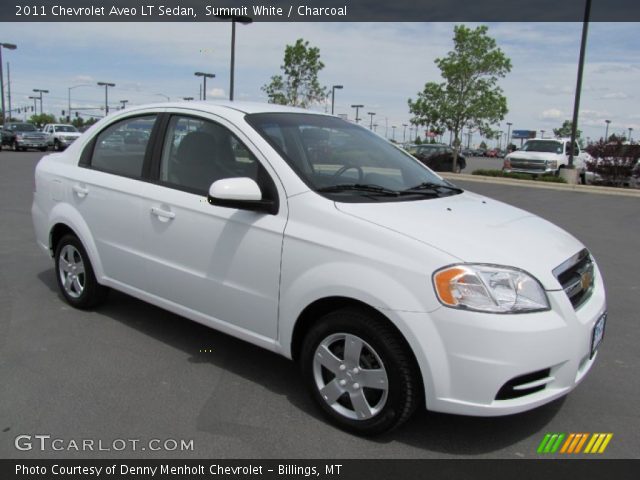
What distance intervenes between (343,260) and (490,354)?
0.84 metres

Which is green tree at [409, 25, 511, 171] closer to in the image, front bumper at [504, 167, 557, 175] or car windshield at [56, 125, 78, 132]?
front bumper at [504, 167, 557, 175]

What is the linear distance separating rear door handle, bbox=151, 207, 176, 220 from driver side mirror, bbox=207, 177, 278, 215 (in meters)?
0.61

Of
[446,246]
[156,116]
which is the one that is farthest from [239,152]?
[446,246]

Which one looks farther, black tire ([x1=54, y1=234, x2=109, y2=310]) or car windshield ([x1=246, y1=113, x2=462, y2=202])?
black tire ([x1=54, y1=234, x2=109, y2=310])

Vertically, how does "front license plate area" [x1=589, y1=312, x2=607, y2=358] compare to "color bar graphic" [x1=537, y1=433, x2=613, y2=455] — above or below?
above

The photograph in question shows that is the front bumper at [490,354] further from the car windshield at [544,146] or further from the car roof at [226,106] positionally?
the car windshield at [544,146]

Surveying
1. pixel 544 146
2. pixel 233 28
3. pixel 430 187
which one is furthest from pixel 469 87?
pixel 430 187

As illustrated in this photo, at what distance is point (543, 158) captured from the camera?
2053cm

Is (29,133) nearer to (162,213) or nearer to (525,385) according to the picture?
(162,213)

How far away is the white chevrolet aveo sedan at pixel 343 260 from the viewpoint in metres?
2.65

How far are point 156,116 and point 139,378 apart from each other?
6.18 ft

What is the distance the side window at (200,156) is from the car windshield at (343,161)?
0.69 ft

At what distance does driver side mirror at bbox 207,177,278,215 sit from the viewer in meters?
3.13

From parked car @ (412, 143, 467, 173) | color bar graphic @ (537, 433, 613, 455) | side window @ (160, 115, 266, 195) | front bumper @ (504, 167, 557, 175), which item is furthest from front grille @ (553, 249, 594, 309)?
parked car @ (412, 143, 467, 173)
